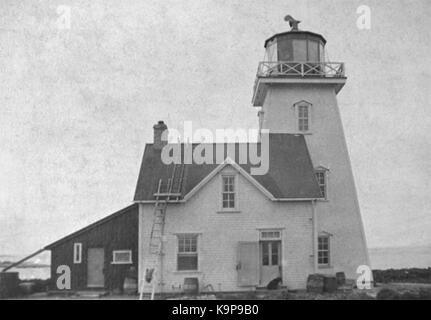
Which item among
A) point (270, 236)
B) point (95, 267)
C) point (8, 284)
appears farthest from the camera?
point (95, 267)

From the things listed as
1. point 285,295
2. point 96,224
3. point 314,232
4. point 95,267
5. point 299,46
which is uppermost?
A: point 299,46

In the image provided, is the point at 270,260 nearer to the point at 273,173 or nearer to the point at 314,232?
the point at 314,232

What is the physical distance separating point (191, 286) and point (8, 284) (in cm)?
483

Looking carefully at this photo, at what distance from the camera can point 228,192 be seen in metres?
16.2

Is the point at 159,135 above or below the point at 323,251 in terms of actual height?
above

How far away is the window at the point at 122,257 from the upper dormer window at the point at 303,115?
21.5 ft

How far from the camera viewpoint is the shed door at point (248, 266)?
15.9 meters

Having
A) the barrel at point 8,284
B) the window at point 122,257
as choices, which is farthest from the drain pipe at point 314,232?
the barrel at point 8,284

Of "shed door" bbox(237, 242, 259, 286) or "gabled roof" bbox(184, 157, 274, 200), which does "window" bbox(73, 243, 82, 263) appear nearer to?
"gabled roof" bbox(184, 157, 274, 200)

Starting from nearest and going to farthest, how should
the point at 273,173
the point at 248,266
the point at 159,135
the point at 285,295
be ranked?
the point at 285,295 → the point at 248,266 → the point at 273,173 → the point at 159,135

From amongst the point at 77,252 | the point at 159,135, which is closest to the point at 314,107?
the point at 159,135

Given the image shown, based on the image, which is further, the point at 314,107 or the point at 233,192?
the point at 314,107

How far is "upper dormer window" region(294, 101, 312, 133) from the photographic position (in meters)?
18.6
